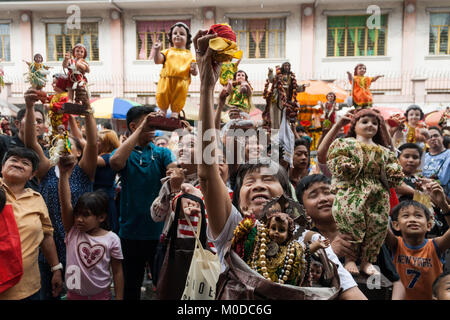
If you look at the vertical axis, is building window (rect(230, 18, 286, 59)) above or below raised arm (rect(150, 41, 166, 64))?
above

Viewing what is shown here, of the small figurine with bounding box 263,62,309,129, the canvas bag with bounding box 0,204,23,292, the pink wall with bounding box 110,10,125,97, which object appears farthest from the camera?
the pink wall with bounding box 110,10,125,97

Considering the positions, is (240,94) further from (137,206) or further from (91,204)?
(91,204)

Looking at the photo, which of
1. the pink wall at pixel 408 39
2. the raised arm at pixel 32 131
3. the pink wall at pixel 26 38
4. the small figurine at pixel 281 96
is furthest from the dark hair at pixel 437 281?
the pink wall at pixel 26 38

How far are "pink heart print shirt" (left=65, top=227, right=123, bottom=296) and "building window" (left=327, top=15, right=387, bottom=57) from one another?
13512mm

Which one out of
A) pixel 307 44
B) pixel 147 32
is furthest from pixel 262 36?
pixel 147 32

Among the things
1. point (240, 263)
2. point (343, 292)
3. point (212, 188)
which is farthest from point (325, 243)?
point (212, 188)

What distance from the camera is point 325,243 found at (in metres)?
1.56

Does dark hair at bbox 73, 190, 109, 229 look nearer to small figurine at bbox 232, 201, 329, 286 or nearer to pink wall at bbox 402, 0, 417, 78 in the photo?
small figurine at bbox 232, 201, 329, 286

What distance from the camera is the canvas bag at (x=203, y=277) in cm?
209

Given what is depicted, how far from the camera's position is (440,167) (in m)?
4.54

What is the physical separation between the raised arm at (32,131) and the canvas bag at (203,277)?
5.29 feet

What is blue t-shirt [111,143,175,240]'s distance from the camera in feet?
9.72

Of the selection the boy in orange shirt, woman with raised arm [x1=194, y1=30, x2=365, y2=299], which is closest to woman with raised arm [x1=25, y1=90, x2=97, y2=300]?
woman with raised arm [x1=194, y1=30, x2=365, y2=299]

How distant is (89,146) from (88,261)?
0.84m
